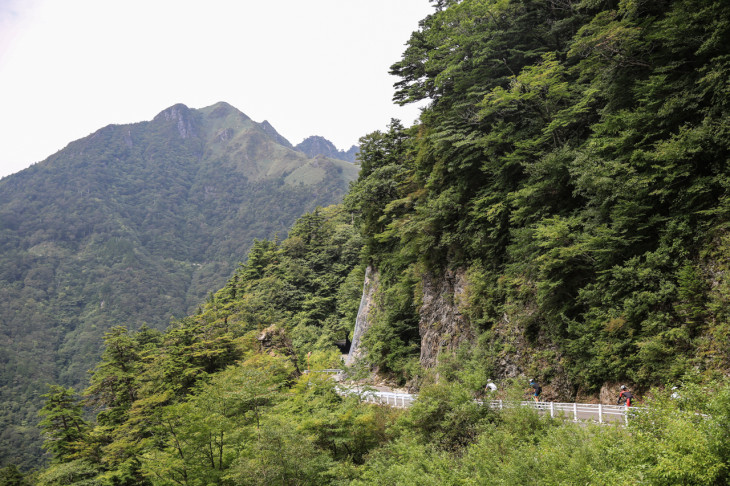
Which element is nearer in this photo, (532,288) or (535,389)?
(535,389)

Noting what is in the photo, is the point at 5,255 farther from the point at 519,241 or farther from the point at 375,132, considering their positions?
the point at 519,241

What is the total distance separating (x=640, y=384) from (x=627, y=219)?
459 cm

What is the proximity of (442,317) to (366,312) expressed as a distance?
40.9ft

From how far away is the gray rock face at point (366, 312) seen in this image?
3300 cm

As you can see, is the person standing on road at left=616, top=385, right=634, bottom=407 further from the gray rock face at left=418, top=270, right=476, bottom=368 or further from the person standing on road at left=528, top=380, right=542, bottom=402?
the gray rock face at left=418, top=270, right=476, bottom=368

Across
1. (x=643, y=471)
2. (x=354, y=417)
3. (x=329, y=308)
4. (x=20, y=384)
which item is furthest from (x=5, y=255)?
(x=643, y=471)

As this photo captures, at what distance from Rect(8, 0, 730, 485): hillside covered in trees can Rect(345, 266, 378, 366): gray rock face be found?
331cm

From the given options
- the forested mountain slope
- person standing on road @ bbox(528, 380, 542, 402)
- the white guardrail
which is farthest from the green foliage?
person standing on road @ bbox(528, 380, 542, 402)

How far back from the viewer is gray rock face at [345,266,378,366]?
3300 cm

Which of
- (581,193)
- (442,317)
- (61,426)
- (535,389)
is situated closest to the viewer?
(581,193)

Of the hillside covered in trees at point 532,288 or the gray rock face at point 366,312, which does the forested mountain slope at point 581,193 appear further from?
the gray rock face at point 366,312

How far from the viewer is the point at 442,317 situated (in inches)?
898

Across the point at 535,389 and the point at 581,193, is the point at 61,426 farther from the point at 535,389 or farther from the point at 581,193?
the point at 581,193

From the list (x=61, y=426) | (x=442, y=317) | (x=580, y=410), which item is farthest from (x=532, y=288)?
(x=61, y=426)
